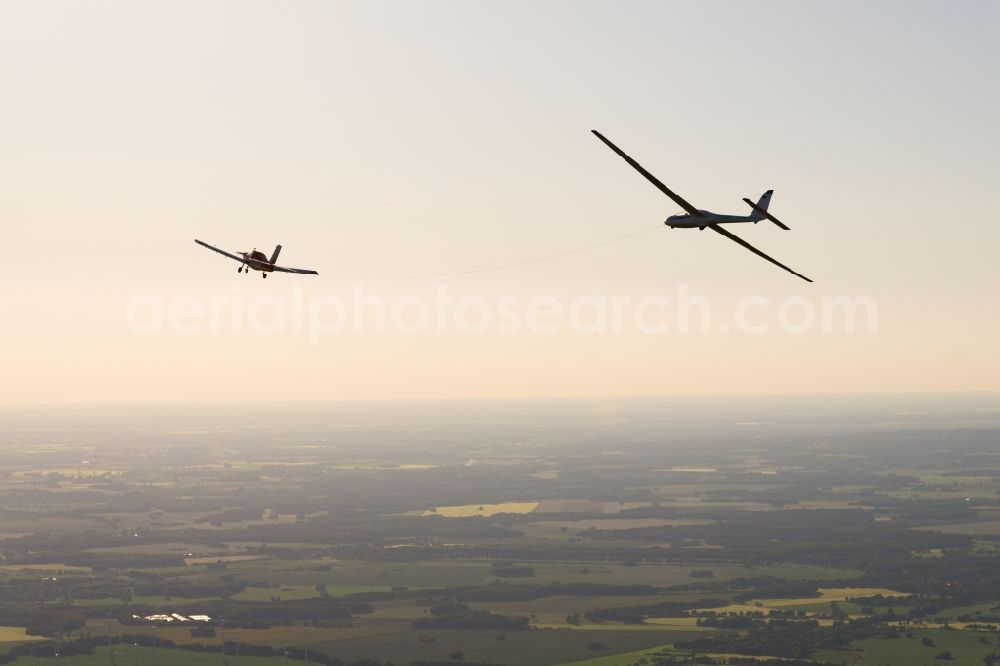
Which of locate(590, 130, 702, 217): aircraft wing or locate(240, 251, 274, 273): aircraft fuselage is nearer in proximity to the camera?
locate(590, 130, 702, 217): aircraft wing

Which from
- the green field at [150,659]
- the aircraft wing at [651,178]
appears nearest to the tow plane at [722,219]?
the aircraft wing at [651,178]

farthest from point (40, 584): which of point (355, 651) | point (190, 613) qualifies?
point (355, 651)

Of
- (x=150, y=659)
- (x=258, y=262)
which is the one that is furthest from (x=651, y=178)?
(x=150, y=659)

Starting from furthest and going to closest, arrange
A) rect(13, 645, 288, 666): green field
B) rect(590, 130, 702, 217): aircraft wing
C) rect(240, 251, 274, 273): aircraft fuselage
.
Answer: rect(13, 645, 288, 666): green field
rect(240, 251, 274, 273): aircraft fuselage
rect(590, 130, 702, 217): aircraft wing

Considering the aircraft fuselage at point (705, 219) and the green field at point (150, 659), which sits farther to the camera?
the green field at point (150, 659)

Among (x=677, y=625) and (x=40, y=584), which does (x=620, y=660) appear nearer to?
(x=677, y=625)

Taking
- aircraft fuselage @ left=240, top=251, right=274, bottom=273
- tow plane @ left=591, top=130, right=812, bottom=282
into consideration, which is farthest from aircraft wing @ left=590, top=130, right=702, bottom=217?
aircraft fuselage @ left=240, top=251, right=274, bottom=273

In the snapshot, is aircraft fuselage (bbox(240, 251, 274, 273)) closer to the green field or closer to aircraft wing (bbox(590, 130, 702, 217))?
aircraft wing (bbox(590, 130, 702, 217))

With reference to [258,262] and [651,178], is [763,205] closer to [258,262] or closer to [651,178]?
Answer: [651,178]

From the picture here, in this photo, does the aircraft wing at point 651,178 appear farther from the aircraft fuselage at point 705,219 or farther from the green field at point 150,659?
the green field at point 150,659
